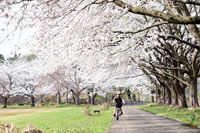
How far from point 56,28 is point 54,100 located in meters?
54.9

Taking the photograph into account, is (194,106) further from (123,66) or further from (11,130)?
(11,130)

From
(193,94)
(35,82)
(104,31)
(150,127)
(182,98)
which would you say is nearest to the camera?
(150,127)

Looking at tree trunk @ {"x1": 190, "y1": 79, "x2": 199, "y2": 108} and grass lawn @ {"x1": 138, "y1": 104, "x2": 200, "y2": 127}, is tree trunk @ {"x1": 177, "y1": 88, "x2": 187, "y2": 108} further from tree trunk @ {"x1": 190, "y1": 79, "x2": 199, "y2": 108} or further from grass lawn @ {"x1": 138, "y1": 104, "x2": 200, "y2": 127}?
tree trunk @ {"x1": 190, "y1": 79, "x2": 199, "y2": 108}

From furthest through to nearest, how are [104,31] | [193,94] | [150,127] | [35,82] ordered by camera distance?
1. [35,82]
2. [193,94]
3. [104,31]
4. [150,127]

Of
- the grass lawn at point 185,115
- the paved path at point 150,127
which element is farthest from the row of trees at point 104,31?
the paved path at point 150,127

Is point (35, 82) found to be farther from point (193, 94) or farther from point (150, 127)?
point (150, 127)

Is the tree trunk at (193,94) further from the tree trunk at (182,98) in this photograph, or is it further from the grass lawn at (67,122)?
the grass lawn at (67,122)

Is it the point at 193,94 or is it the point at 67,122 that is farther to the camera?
the point at 193,94

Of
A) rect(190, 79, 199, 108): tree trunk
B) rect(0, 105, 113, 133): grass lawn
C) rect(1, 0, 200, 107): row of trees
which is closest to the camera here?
rect(1, 0, 200, 107): row of trees

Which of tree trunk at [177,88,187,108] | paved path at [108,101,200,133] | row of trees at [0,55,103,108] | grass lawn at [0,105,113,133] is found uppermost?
row of trees at [0,55,103,108]

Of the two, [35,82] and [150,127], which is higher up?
[35,82]

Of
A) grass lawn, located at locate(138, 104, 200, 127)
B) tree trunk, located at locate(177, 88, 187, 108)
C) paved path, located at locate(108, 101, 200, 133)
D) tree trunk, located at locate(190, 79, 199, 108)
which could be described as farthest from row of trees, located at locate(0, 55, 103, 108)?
paved path, located at locate(108, 101, 200, 133)

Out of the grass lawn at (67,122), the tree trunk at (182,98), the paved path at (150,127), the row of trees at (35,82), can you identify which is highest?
the row of trees at (35,82)

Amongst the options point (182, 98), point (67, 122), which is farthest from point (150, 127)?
point (182, 98)
